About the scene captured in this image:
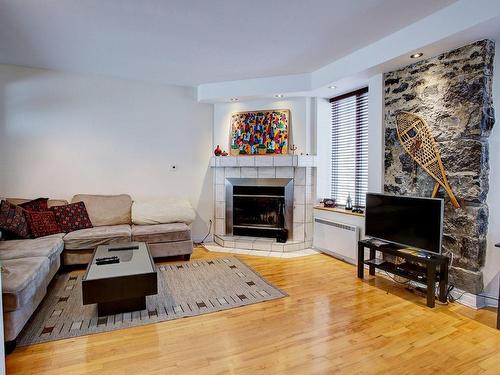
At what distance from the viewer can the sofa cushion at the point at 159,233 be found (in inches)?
157

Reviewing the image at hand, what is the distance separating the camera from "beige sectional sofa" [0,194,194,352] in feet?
7.04

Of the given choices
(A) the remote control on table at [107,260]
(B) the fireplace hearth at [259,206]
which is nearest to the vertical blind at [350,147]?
(B) the fireplace hearth at [259,206]

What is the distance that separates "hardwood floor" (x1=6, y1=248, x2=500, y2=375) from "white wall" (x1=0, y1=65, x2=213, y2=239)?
9.27 ft

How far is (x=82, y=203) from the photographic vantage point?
13.9 feet

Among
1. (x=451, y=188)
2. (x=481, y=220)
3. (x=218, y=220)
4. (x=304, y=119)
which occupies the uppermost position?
(x=304, y=119)

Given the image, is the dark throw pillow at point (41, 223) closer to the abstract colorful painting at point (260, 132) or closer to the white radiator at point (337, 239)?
the abstract colorful painting at point (260, 132)

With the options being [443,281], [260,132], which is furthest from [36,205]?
[443,281]

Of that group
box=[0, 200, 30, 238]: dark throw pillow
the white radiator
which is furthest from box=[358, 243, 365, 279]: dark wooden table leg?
box=[0, 200, 30, 238]: dark throw pillow

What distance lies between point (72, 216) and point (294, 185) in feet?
10.5

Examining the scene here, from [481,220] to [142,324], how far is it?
3.15m

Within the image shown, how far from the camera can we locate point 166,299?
2947 mm

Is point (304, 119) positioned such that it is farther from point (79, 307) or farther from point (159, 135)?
point (79, 307)

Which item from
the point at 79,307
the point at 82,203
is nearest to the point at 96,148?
the point at 82,203

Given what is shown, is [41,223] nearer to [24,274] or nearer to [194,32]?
[24,274]
